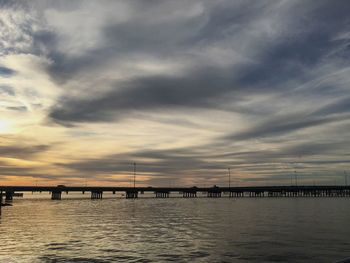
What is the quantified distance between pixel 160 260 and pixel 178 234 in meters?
15.3

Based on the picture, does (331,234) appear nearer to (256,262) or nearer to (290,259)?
(290,259)

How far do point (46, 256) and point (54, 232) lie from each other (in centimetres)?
1685

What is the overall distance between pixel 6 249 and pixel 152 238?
46.6 feet

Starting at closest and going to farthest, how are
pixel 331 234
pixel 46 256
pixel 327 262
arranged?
1. pixel 327 262
2. pixel 46 256
3. pixel 331 234

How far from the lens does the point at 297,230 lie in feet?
147

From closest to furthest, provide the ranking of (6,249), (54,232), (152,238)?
(6,249)
(152,238)
(54,232)

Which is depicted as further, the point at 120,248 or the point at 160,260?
the point at 120,248

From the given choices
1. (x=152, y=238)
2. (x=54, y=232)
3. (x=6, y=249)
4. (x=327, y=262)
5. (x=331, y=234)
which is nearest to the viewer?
(x=327, y=262)

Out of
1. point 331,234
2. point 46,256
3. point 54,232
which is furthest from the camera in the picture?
point 54,232

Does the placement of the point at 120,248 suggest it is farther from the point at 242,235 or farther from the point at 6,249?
the point at 242,235

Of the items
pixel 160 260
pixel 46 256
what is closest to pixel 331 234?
pixel 160 260

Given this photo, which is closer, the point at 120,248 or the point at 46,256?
the point at 46,256

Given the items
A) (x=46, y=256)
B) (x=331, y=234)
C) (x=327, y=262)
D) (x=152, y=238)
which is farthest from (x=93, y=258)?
(x=331, y=234)

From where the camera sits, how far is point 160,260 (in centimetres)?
2642
